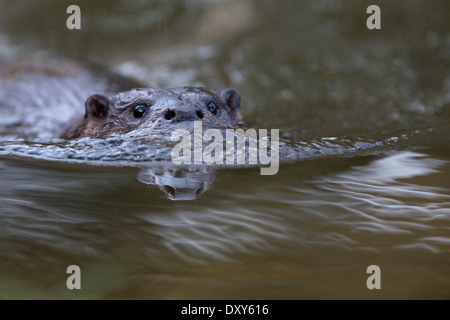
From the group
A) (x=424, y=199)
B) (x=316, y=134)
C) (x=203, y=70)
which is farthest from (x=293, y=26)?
(x=424, y=199)

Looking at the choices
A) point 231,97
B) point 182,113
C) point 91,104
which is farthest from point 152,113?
point 231,97

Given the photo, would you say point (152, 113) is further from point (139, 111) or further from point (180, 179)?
point (180, 179)

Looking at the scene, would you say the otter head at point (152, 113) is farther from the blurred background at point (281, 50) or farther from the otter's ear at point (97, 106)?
the blurred background at point (281, 50)

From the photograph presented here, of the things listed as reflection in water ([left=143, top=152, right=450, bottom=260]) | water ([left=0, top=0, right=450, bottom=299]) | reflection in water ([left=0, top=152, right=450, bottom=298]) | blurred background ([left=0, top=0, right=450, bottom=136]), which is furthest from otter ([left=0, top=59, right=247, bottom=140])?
blurred background ([left=0, top=0, right=450, bottom=136])

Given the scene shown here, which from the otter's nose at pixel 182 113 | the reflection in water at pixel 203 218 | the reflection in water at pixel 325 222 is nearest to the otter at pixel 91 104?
the otter's nose at pixel 182 113
